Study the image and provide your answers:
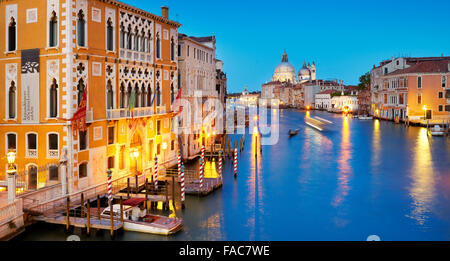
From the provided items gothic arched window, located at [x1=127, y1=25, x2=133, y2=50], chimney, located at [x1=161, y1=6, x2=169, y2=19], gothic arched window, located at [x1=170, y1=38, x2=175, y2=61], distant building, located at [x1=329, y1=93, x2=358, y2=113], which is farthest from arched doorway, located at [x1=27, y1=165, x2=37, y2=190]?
distant building, located at [x1=329, y1=93, x2=358, y2=113]

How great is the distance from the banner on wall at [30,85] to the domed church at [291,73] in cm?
15278

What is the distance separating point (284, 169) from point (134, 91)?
34.3 feet

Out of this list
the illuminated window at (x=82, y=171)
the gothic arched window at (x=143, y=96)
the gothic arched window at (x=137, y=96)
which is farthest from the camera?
the gothic arched window at (x=143, y=96)

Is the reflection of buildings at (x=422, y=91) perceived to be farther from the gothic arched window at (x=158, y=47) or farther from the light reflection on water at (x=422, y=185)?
the gothic arched window at (x=158, y=47)

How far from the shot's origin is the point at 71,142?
1463 centimetres

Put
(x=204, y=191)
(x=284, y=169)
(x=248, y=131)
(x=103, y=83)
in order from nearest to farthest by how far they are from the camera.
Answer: (x=103, y=83)
(x=204, y=191)
(x=284, y=169)
(x=248, y=131)

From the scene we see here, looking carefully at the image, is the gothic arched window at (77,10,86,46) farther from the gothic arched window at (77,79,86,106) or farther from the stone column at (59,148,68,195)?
the stone column at (59,148,68,195)

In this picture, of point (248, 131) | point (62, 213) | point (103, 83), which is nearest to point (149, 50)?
point (103, 83)

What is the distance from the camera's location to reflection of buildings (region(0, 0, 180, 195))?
14.6 m

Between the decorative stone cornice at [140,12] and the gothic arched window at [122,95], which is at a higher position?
the decorative stone cornice at [140,12]

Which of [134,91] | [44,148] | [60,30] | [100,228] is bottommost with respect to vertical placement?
[100,228]

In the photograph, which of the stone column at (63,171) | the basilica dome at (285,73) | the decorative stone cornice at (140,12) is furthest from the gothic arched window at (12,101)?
the basilica dome at (285,73)

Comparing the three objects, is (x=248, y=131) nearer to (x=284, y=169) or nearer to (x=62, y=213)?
(x=284, y=169)

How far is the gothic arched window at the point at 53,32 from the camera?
14.7 metres
